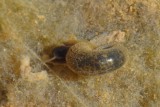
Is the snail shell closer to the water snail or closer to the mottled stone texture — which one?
the water snail

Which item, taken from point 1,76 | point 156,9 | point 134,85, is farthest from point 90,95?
point 156,9

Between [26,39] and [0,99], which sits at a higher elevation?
[26,39]

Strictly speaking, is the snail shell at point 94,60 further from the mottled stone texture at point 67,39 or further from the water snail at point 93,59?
the mottled stone texture at point 67,39

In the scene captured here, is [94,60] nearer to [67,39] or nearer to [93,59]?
[93,59]

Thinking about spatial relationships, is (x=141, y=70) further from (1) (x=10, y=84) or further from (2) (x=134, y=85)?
(1) (x=10, y=84)

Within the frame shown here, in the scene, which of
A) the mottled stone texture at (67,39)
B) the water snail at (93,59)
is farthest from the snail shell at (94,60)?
the mottled stone texture at (67,39)

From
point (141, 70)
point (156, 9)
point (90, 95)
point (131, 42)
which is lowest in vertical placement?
point (90, 95)

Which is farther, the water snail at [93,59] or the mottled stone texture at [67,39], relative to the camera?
the mottled stone texture at [67,39]
